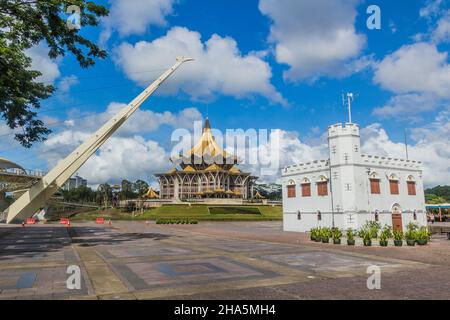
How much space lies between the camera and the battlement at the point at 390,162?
33.9 meters

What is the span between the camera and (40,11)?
19.2 m

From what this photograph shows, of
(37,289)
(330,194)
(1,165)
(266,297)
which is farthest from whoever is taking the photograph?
(1,165)

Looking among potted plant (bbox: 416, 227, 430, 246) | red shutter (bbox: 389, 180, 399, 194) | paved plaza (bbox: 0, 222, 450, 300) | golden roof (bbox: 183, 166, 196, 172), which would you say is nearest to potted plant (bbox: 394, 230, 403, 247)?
potted plant (bbox: 416, 227, 430, 246)

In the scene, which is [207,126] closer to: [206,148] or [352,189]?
[206,148]

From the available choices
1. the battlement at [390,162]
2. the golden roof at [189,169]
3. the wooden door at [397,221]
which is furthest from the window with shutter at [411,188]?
the golden roof at [189,169]

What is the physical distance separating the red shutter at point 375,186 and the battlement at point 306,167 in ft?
15.5

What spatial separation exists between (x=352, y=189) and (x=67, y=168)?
25.9 meters

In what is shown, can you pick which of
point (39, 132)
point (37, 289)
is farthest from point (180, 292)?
point (39, 132)

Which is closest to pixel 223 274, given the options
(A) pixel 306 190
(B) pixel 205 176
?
(A) pixel 306 190

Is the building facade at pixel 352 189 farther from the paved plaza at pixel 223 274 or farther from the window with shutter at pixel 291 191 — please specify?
the paved plaza at pixel 223 274

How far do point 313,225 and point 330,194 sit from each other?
4260 millimetres

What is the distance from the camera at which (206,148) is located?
100m
